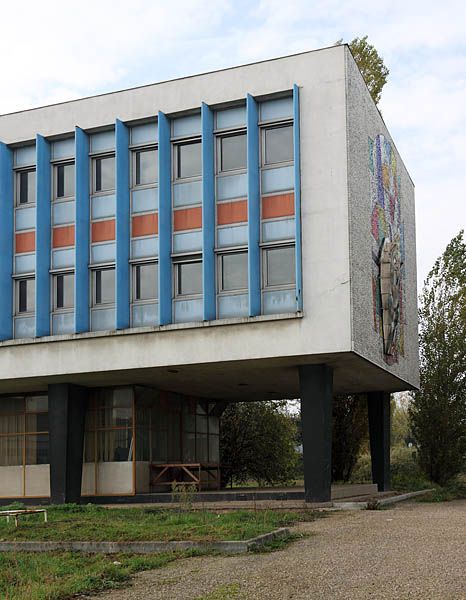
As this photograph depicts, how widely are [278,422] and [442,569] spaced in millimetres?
33682

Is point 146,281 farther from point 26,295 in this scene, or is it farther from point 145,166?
point 26,295

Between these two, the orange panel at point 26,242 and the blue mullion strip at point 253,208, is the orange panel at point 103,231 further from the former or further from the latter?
the blue mullion strip at point 253,208

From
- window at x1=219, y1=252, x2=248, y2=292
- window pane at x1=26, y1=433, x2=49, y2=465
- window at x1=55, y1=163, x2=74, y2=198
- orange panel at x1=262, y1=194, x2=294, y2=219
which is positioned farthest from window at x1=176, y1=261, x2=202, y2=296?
window pane at x1=26, y1=433, x2=49, y2=465

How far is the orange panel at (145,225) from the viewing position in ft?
96.7

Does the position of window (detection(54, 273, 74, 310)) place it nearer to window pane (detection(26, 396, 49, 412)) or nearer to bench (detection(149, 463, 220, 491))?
window pane (detection(26, 396, 49, 412))

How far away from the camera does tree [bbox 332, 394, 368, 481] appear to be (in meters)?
42.4

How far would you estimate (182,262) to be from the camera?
2902 cm

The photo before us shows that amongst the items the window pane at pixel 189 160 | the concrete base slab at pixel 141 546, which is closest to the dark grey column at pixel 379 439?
the window pane at pixel 189 160

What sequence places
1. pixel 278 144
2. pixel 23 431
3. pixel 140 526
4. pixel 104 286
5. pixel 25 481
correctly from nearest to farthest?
1. pixel 140 526
2. pixel 278 144
3. pixel 104 286
4. pixel 25 481
5. pixel 23 431

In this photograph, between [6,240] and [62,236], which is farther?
[6,240]

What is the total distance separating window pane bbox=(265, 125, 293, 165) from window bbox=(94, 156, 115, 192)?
540 centimetres

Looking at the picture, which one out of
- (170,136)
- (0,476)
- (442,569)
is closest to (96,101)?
(170,136)

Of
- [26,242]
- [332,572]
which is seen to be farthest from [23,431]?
[332,572]

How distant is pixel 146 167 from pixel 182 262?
11.5 feet
